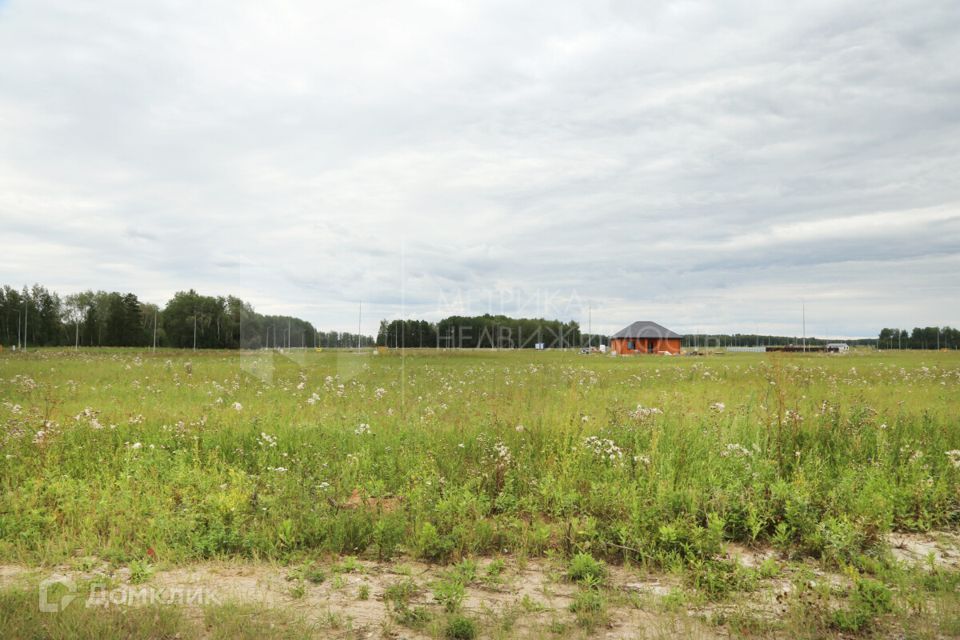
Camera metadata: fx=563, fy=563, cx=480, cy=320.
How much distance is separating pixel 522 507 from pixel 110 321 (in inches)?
3916

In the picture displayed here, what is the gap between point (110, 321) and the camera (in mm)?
87438

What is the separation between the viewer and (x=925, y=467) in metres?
7.19

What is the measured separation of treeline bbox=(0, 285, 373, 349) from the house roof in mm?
53877

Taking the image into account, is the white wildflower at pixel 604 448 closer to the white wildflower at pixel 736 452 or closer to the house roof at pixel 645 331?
the white wildflower at pixel 736 452

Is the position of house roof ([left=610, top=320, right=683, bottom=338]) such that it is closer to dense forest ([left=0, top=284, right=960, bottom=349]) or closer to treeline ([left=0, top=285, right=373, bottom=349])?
dense forest ([left=0, top=284, right=960, bottom=349])

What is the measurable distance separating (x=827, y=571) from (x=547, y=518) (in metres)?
2.68

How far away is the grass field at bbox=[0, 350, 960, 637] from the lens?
432cm

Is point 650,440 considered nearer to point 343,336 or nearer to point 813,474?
point 813,474

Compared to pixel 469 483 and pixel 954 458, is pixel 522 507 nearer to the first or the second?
pixel 469 483

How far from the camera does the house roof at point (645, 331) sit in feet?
263

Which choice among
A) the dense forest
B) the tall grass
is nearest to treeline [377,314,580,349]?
the dense forest

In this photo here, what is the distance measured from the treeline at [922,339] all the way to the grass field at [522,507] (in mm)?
123962

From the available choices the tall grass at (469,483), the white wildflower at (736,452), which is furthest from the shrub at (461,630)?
the white wildflower at (736,452)

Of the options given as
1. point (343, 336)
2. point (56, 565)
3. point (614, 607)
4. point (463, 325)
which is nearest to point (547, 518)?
point (614, 607)
